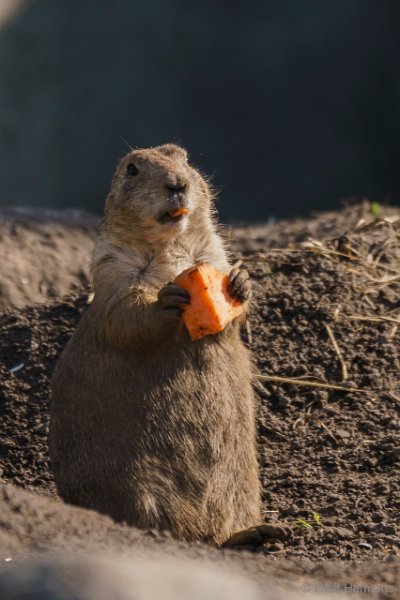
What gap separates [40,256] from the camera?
8328mm

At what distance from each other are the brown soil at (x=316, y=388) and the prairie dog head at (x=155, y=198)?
138cm

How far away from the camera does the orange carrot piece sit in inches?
192

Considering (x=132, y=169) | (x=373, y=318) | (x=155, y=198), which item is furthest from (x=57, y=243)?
(x=155, y=198)

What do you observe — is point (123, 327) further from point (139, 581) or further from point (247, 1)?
point (247, 1)

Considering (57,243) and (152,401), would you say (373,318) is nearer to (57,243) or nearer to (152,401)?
(152,401)

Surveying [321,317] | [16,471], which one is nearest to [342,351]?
[321,317]

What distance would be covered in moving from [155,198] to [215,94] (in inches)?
341

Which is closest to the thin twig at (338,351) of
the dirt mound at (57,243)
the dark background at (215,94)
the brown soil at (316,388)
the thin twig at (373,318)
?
the brown soil at (316,388)

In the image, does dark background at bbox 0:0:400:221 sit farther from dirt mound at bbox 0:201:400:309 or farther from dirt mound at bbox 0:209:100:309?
dirt mound at bbox 0:209:100:309

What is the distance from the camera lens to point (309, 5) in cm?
1381

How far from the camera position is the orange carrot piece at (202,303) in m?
4.89

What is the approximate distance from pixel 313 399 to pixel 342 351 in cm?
39

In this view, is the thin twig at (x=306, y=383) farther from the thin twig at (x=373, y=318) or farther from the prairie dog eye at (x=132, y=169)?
the prairie dog eye at (x=132, y=169)

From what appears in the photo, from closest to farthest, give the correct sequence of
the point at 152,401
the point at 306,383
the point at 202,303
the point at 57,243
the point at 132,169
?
the point at 202,303 → the point at 152,401 → the point at 132,169 → the point at 306,383 → the point at 57,243
